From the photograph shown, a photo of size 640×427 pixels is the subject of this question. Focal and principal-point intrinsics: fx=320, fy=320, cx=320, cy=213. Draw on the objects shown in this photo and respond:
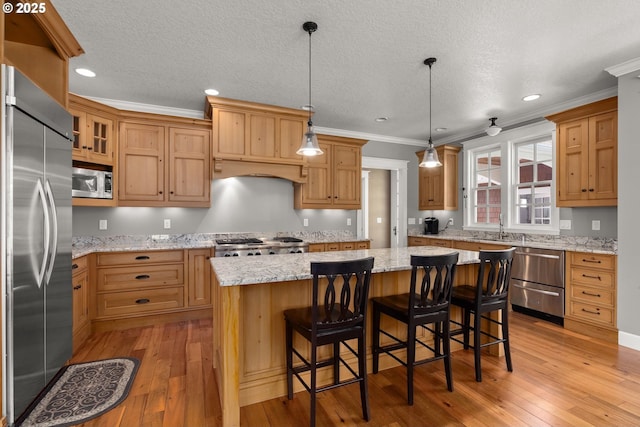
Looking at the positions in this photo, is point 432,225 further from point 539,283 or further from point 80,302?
point 80,302

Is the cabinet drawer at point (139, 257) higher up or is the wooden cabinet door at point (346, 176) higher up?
the wooden cabinet door at point (346, 176)

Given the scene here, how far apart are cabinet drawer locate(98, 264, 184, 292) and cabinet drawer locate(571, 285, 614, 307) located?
449 centimetres

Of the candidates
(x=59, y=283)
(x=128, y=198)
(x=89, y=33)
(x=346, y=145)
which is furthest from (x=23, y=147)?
(x=346, y=145)

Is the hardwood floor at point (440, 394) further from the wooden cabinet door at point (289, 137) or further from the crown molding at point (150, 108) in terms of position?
the crown molding at point (150, 108)

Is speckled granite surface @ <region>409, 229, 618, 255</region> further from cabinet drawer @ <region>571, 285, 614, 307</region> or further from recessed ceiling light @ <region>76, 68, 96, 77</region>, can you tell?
recessed ceiling light @ <region>76, 68, 96, 77</region>

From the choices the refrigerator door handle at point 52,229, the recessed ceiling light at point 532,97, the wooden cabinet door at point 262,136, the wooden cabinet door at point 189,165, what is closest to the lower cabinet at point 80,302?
the refrigerator door handle at point 52,229

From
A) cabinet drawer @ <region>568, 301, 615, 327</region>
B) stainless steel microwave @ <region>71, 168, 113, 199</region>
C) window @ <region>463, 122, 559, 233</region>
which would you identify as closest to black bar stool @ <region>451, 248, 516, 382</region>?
cabinet drawer @ <region>568, 301, 615, 327</region>

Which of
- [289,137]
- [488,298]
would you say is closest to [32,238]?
[289,137]

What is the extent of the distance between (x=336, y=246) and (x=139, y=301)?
257 centimetres

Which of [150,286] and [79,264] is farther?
[150,286]

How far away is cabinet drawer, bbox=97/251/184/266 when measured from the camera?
11.5 feet

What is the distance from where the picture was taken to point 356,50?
9.18 feet

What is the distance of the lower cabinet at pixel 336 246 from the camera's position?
4.52 metres

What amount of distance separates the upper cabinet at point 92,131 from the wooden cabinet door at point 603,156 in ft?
17.8
